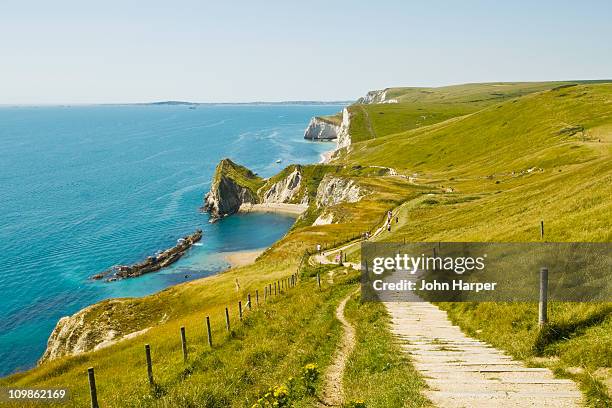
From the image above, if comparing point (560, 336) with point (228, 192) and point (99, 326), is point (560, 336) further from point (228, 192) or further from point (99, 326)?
point (228, 192)

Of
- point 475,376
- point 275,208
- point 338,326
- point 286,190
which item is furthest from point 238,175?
point 475,376

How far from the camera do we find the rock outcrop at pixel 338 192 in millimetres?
114794

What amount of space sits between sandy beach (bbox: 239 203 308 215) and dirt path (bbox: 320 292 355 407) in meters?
148

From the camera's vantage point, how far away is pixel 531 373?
41.9 ft

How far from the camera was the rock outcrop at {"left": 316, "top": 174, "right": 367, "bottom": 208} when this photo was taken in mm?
114794

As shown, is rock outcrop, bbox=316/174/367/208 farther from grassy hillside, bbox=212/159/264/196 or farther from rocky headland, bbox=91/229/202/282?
grassy hillside, bbox=212/159/264/196

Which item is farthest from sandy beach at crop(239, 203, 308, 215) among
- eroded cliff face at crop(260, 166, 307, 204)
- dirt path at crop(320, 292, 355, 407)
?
dirt path at crop(320, 292, 355, 407)

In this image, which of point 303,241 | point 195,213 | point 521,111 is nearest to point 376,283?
point 303,241

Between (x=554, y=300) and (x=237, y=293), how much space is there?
138ft

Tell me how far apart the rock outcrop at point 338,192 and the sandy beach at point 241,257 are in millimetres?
26402

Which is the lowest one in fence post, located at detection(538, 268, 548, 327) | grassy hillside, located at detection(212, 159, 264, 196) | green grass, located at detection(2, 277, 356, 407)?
grassy hillside, located at detection(212, 159, 264, 196)

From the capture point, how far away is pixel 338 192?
128 metres

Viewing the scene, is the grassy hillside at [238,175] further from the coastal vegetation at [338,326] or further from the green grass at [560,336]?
the green grass at [560,336]

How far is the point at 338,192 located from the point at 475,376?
115978mm
